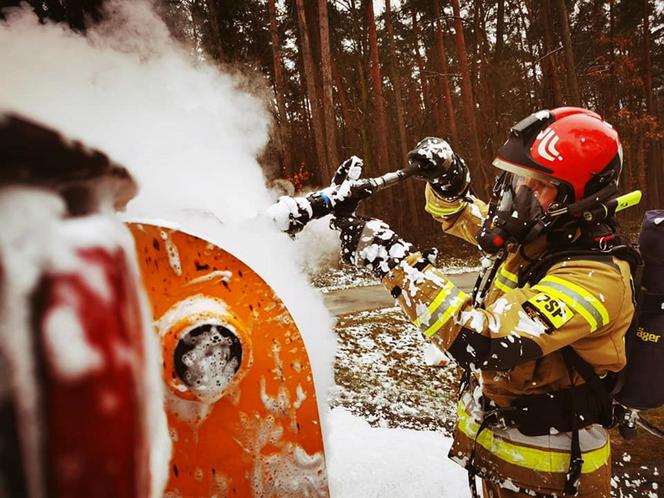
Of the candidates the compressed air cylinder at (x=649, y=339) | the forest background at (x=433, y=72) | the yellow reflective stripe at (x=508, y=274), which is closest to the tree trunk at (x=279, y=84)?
the forest background at (x=433, y=72)

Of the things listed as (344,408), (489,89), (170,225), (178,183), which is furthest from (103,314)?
(489,89)

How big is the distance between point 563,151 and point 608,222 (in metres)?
0.38

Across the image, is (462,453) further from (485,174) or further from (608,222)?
(485,174)

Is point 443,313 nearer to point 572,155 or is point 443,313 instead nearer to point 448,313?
point 448,313

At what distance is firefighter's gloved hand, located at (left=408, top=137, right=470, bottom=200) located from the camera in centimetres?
247

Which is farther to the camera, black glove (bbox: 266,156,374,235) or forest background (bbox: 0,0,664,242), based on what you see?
forest background (bbox: 0,0,664,242)

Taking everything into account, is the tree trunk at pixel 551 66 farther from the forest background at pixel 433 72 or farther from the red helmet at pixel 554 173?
the red helmet at pixel 554 173

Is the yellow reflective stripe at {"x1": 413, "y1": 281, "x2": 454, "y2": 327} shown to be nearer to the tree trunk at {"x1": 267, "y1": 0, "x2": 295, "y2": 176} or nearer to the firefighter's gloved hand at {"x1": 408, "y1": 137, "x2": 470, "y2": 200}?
the firefighter's gloved hand at {"x1": 408, "y1": 137, "x2": 470, "y2": 200}

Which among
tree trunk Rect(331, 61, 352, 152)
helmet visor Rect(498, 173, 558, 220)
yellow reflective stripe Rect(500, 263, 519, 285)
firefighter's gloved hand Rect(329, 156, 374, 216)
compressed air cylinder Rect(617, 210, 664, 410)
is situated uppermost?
tree trunk Rect(331, 61, 352, 152)

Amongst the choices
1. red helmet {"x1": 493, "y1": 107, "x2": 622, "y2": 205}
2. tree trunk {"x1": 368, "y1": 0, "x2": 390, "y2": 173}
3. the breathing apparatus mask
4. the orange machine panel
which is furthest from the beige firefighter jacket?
tree trunk {"x1": 368, "y1": 0, "x2": 390, "y2": 173}

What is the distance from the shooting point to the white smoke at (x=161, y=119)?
→ 0.61m

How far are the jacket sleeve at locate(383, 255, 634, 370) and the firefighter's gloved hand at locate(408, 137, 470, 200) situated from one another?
97cm

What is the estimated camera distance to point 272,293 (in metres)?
1.14

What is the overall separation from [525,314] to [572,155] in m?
0.81
